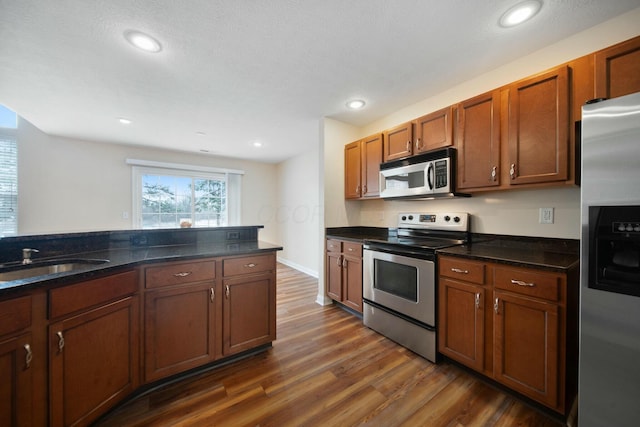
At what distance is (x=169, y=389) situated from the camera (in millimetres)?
1636

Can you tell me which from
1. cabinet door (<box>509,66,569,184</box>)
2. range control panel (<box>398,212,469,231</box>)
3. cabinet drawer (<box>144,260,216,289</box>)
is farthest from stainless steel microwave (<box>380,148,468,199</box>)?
cabinet drawer (<box>144,260,216,289</box>)

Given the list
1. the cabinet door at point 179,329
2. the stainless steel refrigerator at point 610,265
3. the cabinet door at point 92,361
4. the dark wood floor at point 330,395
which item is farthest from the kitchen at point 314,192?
the cabinet door at point 92,361

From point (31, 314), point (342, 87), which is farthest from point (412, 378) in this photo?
point (342, 87)

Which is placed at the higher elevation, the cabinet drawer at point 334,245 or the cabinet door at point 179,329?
the cabinet drawer at point 334,245

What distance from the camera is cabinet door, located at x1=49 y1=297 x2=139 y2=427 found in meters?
1.14

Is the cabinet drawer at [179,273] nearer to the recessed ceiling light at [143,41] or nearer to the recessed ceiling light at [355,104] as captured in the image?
the recessed ceiling light at [143,41]

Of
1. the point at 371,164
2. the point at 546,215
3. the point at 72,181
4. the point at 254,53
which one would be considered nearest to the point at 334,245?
the point at 371,164

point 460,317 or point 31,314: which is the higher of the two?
point 31,314

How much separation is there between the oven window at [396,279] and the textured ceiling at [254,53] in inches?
69.9

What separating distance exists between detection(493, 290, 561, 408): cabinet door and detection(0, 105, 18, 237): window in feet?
19.3

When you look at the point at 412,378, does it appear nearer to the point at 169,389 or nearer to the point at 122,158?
the point at 169,389

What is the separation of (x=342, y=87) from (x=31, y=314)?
8.69 ft

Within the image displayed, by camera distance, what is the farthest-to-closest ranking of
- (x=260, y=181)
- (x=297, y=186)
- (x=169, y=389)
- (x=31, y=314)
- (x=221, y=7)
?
(x=260, y=181)
(x=297, y=186)
(x=169, y=389)
(x=221, y=7)
(x=31, y=314)

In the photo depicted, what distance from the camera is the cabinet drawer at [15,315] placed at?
3.17 feet
